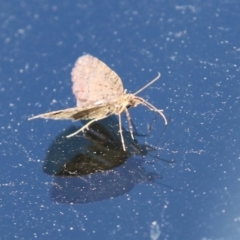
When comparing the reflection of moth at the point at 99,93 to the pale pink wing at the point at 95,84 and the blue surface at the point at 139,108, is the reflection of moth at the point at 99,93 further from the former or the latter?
the blue surface at the point at 139,108

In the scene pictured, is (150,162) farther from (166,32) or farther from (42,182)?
(166,32)

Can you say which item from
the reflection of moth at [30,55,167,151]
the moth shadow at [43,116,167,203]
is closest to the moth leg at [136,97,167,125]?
the reflection of moth at [30,55,167,151]

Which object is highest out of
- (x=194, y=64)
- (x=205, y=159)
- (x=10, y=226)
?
(x=194, y=64)

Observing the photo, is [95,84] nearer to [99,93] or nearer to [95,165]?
[99,93]

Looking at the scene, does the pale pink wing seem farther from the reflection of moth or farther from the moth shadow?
the moth shadow

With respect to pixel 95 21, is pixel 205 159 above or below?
below

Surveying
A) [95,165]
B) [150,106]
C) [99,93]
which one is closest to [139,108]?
[150,106]

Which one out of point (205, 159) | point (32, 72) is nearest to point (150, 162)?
point (205, 159)
